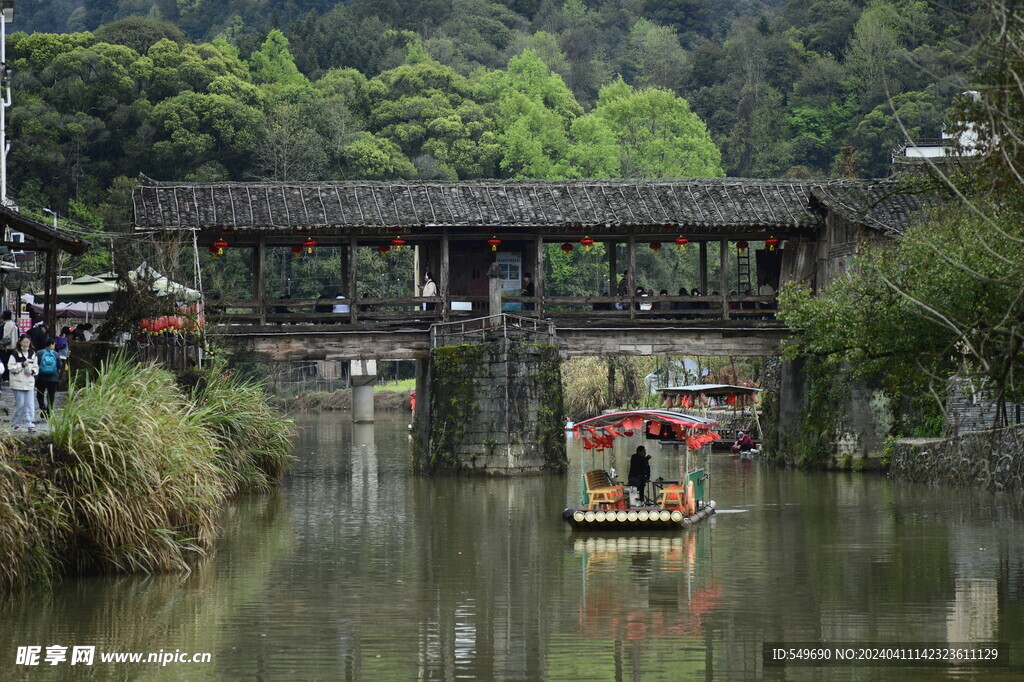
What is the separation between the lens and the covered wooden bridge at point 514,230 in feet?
110

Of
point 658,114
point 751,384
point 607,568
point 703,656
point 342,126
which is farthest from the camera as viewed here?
point 658,114

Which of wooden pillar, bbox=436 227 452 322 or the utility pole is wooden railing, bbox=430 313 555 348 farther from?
the utility pole

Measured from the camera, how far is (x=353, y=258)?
3431 centimetres

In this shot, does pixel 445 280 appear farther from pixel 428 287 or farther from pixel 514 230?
pixel 514 230

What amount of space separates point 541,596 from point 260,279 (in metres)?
18.9

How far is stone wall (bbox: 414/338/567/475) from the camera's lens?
103 feet

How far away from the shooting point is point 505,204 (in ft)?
114

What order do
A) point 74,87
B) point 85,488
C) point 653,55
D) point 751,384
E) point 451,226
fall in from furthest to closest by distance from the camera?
point 653,55 → point 74,87 → point 751,384 → point 451,226 → point 85,488

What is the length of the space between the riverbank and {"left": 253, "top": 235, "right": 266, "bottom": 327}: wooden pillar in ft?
47.4

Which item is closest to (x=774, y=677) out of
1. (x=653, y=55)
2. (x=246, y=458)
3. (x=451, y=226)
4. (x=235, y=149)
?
(x=246, y=458)

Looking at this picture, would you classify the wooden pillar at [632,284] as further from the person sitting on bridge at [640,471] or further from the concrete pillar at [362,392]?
the concrete pillar at [362,392]

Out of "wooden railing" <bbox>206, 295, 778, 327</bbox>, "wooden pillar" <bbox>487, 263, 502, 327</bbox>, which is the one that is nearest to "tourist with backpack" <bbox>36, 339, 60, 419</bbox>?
"wooden railing" <bbox>206, 295, 778, 327</bbox>

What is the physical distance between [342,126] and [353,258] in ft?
124

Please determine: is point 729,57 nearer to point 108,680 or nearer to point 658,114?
point 658,114
